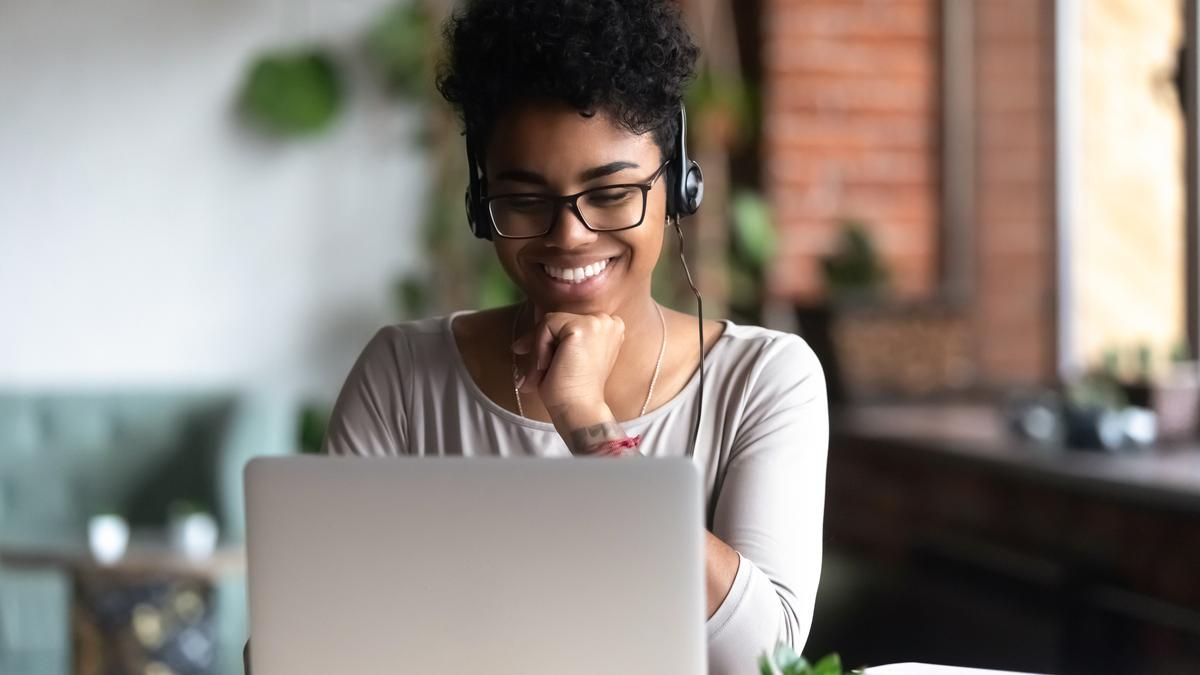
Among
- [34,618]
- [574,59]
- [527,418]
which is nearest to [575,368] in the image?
[527,418]

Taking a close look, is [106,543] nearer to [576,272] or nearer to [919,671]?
[576,272]

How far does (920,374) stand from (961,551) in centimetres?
68

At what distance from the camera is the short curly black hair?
1244 mm

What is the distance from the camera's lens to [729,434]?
133 cm

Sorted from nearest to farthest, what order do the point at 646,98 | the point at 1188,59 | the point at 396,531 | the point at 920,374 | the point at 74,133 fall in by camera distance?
the point at 396,531 < the point at 646,98 < the point at 1188,59 < the point at 920,374 < the point at 74,133

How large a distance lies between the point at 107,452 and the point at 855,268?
89.2 inches

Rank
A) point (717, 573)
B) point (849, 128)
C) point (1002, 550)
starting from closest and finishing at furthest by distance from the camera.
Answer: point (717, 573)
point (1002, 550)
point (849, 128)

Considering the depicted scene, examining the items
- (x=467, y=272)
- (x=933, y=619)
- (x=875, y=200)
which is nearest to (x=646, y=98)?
(x=933, y=619)

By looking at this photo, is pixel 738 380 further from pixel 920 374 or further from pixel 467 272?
pixel 467 272

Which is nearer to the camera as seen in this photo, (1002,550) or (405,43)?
(1002,550)

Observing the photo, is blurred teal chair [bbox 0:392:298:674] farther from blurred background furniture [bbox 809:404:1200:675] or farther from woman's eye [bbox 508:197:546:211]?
woman's eye [bbox 508:197:546:211]

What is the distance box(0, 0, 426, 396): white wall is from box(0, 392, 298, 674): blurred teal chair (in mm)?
208

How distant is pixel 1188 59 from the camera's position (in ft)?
9.94

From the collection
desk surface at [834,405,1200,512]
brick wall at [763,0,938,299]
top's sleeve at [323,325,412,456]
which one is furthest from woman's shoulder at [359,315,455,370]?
brick wall at [763,0,938,299]
